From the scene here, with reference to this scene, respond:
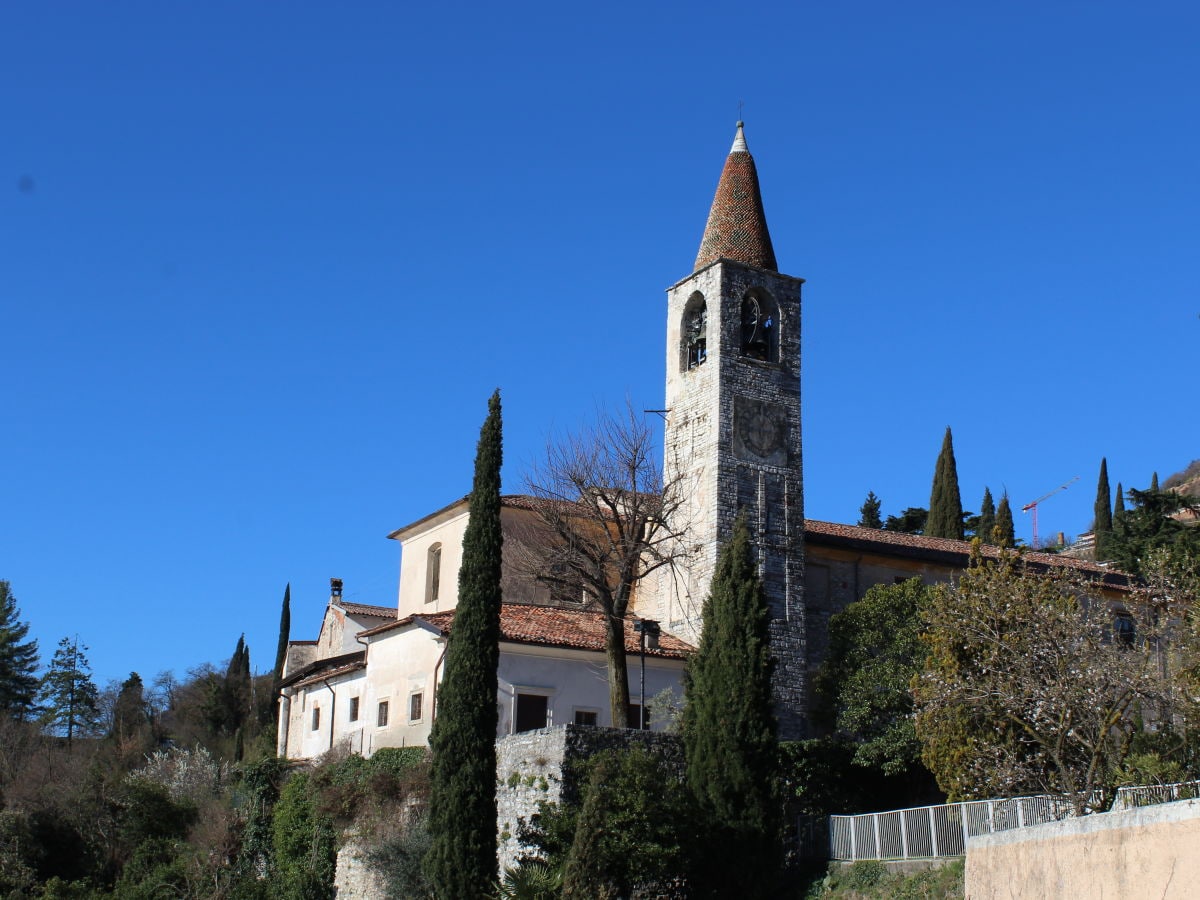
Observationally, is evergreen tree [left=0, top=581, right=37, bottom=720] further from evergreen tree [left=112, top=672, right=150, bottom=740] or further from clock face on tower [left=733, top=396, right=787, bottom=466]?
clock face on tower [left=733, top=396, right=787, bottom=466]

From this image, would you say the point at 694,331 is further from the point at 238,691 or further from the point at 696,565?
the point at 238,691

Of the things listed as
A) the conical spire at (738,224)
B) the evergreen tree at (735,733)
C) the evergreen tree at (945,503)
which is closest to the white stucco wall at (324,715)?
the evergreen tree at (735,733)

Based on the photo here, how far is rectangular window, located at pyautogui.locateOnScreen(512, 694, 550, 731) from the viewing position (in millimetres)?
29328

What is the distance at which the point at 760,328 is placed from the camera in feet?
119

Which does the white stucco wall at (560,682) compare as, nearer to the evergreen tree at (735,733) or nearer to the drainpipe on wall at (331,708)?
the evergreen tree at (735,733)

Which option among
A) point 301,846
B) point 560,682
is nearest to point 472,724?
point 560,682

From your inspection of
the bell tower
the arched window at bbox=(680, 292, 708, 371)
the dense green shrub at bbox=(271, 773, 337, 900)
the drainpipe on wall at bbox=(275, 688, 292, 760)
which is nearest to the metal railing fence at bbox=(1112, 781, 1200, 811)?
the bell tower

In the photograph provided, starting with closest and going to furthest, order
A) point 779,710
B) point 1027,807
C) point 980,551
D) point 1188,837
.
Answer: point 1188,837, point 1027,807, point 980,551, point 779,710

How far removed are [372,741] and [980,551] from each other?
15065 millimetres

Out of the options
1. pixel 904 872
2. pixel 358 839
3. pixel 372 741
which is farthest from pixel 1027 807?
pixel 372 741

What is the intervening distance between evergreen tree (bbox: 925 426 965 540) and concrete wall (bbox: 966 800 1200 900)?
41127 mm

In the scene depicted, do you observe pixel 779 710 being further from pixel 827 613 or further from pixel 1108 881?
pixel 1108 881

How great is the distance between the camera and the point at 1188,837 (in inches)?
424

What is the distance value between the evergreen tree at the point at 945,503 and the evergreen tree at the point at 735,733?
2904 centimetres
